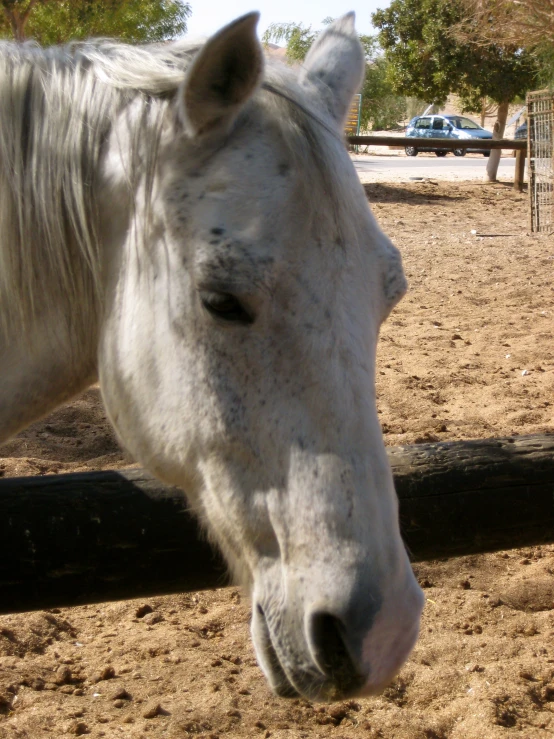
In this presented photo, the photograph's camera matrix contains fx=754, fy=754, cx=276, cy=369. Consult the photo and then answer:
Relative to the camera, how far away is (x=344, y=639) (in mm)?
1227

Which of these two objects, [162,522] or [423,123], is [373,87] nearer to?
[423,123]

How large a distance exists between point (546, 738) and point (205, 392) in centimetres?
175

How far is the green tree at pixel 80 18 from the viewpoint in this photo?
13.9 meters

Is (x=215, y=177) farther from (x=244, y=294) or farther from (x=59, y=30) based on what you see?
(x=59, y=30)

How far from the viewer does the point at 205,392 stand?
141 centimetres

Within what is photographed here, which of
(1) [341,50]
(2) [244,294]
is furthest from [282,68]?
(2) [244,294]

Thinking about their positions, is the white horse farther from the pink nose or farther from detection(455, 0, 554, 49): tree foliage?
detection(455, 0, 554, 49): tree foliage

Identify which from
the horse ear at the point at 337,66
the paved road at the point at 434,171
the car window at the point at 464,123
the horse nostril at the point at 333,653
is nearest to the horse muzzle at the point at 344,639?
the horse nostril at the point at 333,653

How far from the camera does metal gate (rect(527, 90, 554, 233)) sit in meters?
11.6

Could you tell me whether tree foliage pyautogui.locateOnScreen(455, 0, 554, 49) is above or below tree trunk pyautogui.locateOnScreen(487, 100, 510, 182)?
above

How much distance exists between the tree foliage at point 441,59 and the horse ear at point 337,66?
1762cm

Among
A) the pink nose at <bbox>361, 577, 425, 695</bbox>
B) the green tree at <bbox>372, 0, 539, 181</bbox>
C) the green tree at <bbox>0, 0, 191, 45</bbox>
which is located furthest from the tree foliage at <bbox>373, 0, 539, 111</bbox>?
the pink nose at <bbox>361, 577, 425, 695</bbox>

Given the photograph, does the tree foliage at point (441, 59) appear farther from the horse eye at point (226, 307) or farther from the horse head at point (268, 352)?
the horse eye at point (226, 307)

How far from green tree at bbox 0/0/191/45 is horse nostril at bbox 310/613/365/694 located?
13.8 m
